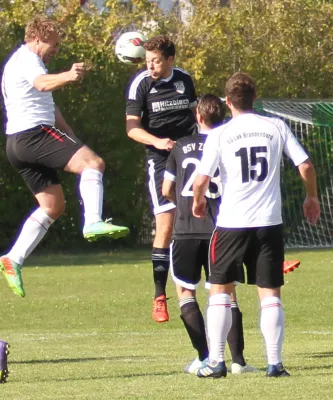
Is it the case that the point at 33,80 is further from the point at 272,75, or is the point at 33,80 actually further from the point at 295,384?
the point at 272,75

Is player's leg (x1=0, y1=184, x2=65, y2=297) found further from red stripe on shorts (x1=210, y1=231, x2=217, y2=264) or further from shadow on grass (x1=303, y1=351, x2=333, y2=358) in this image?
shadow on grass (x1=303, y1=351, x2=333, y2=358)

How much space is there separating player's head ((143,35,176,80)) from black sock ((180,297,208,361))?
2483 millimetres

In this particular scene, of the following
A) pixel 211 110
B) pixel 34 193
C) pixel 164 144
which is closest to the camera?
pixel 211 110

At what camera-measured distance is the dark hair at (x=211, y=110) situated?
8969mm

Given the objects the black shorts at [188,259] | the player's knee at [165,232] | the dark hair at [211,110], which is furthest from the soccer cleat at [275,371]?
the player's knee at [165,232]

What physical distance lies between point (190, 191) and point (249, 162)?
3.01 feet

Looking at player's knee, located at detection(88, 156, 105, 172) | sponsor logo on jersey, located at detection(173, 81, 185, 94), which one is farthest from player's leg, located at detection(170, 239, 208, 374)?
sponsor logo on jersey, located at detection(173, 81, 185, 94)

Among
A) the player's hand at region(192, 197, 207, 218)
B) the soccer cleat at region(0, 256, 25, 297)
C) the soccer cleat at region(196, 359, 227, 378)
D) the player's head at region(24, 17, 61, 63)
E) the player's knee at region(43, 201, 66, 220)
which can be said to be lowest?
the soccer cleat at region(196, 359, 227, 378)

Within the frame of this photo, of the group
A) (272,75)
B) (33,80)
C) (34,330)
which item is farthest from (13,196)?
(33,80)

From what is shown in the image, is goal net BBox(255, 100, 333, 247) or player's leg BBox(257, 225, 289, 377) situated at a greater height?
player's leg BBox(257, 225, 289, 377)

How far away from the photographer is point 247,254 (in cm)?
848

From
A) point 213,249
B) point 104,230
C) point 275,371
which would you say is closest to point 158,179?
point 104,230

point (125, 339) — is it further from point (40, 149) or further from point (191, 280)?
point (40, 149)

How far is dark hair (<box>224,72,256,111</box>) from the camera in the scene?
838cm
